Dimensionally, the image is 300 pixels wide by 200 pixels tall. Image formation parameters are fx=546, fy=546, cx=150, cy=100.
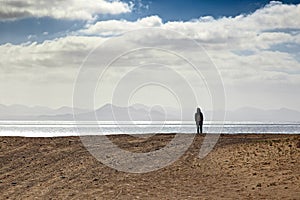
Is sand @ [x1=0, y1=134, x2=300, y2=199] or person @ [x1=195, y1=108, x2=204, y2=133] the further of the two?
person @ [x1=195, y1=108, x2=204, y2=133]

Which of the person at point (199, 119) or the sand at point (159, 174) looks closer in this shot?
the sand at point (159, 174)

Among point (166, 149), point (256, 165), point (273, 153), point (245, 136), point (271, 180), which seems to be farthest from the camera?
point (245, 136)

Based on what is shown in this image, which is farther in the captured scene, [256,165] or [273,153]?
[273,153]

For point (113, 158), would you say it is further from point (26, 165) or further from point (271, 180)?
point (271, 180)

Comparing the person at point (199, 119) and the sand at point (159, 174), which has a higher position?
the person at point (199, 119)

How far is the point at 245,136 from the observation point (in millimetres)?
37375

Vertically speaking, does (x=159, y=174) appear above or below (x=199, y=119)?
below

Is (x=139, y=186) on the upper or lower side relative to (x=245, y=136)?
lower

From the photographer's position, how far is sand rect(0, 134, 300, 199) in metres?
22.9

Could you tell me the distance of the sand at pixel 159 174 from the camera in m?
22.9

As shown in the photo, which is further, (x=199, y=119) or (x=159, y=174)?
(x=199, y=119)

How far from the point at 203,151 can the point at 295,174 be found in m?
6.98

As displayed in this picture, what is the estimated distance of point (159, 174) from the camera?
1039 inches

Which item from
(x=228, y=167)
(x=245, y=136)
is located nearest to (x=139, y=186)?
(x=228, y=167)
